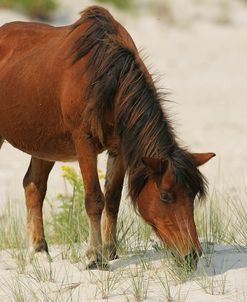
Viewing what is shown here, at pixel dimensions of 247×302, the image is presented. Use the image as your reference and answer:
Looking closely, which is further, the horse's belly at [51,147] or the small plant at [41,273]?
the horse's belly at [51,147]

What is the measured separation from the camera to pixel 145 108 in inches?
240

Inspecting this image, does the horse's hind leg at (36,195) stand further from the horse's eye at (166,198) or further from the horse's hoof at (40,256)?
the horse's eye at (166,198)

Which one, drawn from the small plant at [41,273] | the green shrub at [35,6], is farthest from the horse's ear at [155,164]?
the green shrub at [35,6]

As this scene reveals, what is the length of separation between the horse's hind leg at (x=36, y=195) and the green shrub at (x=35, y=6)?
1370 cm

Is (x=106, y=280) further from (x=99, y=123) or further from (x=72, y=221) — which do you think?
(x=72, y=221)

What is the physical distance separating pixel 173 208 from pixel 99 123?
33.8 inches

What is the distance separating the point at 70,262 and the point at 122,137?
1052mm

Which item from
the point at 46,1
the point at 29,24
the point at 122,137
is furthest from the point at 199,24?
Answer: the point at 122,137

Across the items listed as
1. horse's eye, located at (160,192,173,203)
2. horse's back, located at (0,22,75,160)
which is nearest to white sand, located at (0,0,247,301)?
horse's eye, located at (160,192,173,203)

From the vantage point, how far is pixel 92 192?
21.2ft

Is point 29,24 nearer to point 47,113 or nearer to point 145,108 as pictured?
point 47,113

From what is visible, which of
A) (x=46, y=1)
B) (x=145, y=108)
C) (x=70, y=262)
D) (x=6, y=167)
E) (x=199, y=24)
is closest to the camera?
(x=145, y=108)

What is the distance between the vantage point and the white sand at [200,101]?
19.7ft

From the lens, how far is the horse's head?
18.8ft
